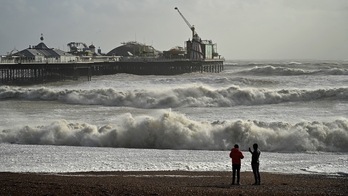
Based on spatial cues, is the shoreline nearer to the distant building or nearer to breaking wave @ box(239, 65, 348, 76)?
the distant building

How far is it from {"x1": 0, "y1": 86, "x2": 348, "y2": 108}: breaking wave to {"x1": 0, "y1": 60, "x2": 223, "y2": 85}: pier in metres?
15.8

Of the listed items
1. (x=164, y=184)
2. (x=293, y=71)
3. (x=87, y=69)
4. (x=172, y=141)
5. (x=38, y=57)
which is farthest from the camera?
(x=293, y=71)

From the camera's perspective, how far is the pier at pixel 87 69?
2218 inches

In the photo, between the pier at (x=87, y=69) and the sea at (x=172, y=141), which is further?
the pier at (x=87, y=69)

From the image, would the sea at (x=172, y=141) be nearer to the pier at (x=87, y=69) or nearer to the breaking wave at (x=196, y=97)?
the breaking wave at (x=196, y=97)

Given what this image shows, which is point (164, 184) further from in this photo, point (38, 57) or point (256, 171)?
point (38, 57)

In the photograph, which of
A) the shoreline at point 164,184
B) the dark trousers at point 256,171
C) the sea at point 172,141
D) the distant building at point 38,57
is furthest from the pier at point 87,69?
the dark trousers at point 256,171

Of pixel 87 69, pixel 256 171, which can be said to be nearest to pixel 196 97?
pixel 256 171

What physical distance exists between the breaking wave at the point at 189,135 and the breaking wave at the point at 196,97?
49.7 feet

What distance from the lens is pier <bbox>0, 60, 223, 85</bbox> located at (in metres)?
56.3

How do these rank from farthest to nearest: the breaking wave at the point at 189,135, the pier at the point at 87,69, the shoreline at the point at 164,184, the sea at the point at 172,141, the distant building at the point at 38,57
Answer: the distant building at the point at 38,57 < the pier at the point at 87,69 < the breaking wave at the point at 189,135 < the sea at the point at 172,141 < the shoreline at the point at 164,184

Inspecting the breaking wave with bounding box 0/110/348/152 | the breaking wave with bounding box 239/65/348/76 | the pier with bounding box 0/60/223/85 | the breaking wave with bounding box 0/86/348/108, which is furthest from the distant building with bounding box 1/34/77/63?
the breaking wave with bounding box 0/110/348/152

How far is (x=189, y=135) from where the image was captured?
2000cm

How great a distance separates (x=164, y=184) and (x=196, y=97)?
26.7 m
